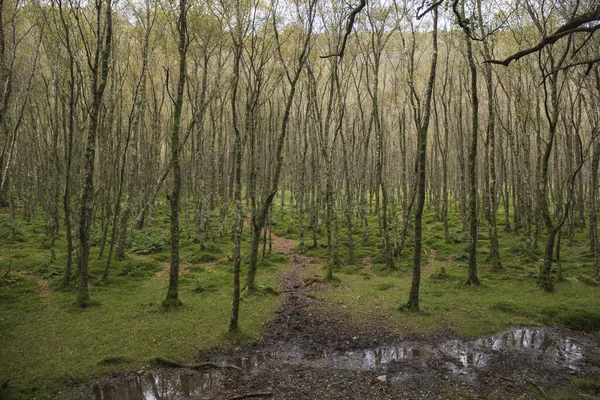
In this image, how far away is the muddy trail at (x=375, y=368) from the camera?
5.69 m

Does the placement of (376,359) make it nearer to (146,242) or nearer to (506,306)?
→ (506,306)

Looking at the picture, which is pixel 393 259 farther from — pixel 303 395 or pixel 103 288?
pixel 103 288

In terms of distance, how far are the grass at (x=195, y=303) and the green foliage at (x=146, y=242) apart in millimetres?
108

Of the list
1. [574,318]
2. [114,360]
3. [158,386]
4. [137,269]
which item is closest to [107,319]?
[114,360]

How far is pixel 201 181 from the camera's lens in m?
16.8

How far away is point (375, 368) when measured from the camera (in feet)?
21.5

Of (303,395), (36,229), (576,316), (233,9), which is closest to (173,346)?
(303,395)

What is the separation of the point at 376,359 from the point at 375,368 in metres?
0.41

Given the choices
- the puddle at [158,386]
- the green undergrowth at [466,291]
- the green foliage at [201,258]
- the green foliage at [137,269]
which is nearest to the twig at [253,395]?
the puddle at [158,386]

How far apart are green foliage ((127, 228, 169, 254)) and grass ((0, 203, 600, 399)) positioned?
0.36 feet

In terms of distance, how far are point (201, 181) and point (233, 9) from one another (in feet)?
25.1

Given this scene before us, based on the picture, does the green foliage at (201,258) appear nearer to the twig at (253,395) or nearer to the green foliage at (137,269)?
the green foliage at (137,269)

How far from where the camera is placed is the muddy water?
5.83 m

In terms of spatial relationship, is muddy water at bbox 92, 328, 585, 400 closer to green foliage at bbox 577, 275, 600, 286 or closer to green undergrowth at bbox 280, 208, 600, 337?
green undergrowth at bbox 280, 208, 600, 337
